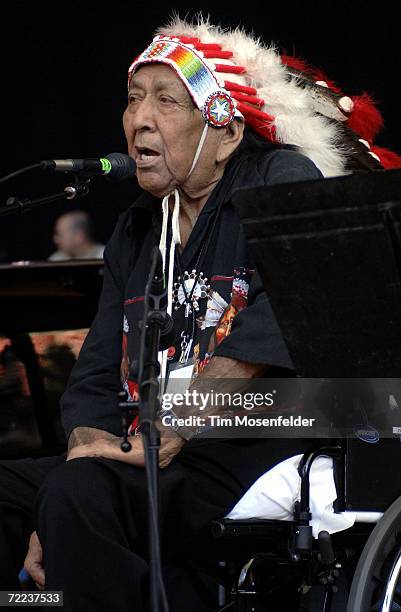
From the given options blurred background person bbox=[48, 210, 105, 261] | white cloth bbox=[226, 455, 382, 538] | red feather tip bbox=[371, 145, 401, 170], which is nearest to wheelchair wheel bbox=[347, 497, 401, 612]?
white cloth bbox=[226, 455, 382, 538]

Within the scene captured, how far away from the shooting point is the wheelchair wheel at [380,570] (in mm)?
2496

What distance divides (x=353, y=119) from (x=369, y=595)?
160cm

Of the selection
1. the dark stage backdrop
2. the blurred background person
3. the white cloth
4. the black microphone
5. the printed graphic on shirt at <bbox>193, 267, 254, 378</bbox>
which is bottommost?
the white cloth

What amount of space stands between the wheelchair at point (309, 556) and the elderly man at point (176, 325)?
12 cm

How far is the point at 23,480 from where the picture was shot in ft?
10.0

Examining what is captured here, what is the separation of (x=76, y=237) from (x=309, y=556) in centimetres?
463

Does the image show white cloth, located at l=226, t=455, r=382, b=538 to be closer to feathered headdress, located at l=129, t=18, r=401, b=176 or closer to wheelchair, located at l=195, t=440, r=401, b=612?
wheelchair, located at l=195, t=440, r=401, b=612

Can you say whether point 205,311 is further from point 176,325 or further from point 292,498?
point 292,498

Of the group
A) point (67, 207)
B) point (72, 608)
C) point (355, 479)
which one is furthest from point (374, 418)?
point (67, 207)

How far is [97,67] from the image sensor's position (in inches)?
272

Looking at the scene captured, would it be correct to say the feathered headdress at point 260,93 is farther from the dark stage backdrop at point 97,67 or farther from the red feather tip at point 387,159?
the dark stage backdrop at point 97,67

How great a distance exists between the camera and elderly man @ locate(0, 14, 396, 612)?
2611 mm

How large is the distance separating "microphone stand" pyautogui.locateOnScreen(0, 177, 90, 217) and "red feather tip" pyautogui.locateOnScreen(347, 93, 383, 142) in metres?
1.13

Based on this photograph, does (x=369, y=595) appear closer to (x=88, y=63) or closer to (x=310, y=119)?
(x=310, y=119)
